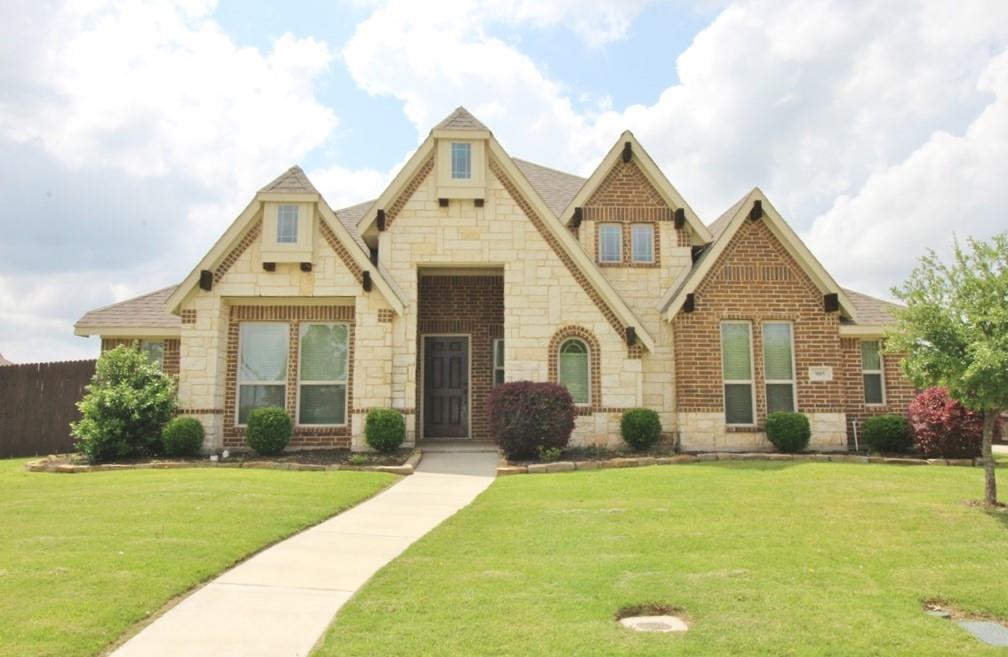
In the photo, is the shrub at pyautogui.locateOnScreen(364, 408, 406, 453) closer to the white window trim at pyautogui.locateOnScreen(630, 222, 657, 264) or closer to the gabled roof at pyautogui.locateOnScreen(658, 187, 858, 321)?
the gabled roof at pyautogui.locateOnScreen(658, 187, 858, 321)

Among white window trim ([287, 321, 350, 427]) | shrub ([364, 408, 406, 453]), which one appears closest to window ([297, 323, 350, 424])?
white window trim ([287, 321, 350, 427])

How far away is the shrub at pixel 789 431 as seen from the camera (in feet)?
50.1

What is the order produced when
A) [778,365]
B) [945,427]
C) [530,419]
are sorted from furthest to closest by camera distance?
[778,365], [945,427], [530,419]

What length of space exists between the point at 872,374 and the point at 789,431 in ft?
10.8

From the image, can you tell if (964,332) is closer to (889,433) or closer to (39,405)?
(889,433)

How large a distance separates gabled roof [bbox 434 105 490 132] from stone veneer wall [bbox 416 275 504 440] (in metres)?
3.86

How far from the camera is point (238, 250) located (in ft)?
52.4

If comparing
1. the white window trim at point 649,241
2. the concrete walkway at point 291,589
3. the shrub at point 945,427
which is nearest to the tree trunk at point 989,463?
the shrub at point 945,427

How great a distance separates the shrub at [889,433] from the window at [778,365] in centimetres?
163

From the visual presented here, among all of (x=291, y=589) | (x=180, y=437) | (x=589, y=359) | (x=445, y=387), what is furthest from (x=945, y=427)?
(x=180, y=437)

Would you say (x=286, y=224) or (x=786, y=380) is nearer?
→ (x=286, y=224)

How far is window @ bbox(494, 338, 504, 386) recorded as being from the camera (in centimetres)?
1839

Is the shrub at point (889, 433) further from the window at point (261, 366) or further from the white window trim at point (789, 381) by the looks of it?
the window at point (261, 366)

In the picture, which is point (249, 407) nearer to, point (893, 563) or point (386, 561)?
point (386, 561)
